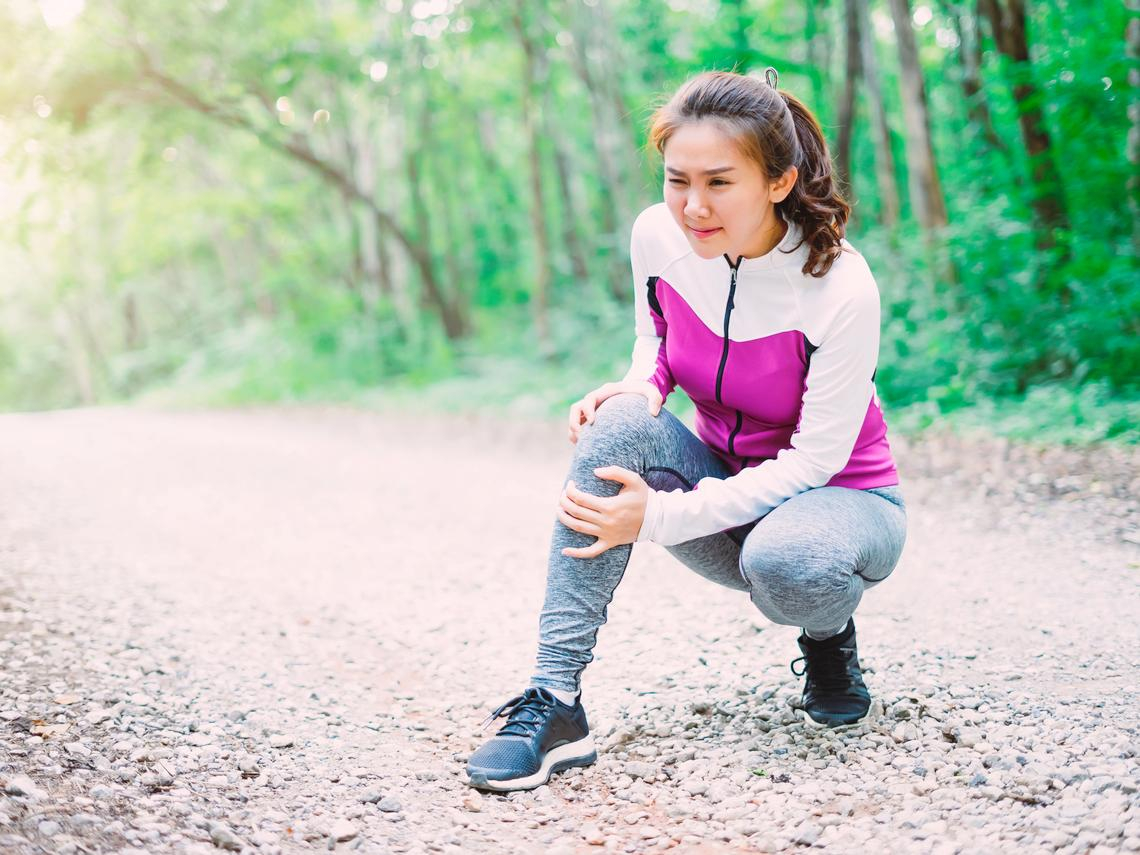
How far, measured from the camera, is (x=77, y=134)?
11.3 m

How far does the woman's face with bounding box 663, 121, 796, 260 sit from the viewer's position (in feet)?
6.78

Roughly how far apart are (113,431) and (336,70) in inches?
212

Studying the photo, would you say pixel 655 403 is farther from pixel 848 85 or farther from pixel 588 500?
pixel 848 85

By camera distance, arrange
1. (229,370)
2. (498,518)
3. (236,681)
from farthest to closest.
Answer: (229,370), (498,518), (236,681)

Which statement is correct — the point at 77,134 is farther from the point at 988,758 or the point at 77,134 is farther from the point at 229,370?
the point at 988,758

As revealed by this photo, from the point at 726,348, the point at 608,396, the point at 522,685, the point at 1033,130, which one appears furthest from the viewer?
the point at 1033,130

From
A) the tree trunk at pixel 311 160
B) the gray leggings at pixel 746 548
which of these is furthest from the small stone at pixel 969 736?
the tree trunk at pixel 311 160

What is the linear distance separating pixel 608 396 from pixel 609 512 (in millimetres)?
402

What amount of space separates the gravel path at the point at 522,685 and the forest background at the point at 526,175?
1.54m

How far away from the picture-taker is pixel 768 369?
7.45ft

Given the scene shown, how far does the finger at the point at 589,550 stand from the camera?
2.17m

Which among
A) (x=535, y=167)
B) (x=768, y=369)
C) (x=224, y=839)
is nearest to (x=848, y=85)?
(x=535, y=167)

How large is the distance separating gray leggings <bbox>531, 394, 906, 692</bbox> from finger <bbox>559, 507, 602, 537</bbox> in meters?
0.03

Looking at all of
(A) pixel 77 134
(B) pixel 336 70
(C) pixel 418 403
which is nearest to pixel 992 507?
(C) pixel 418 403
